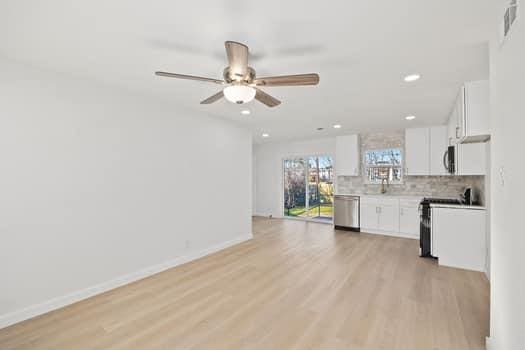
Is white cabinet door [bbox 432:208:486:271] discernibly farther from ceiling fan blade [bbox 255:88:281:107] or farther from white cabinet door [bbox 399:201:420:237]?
ceiling fan blade [bbox 255:88:281:107]

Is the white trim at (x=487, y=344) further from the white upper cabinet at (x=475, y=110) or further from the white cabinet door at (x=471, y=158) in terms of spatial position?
the white cabinet door at (x=471, y=158)

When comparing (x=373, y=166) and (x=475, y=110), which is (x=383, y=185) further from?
(x=475, y=110)

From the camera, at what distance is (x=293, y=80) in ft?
6.72

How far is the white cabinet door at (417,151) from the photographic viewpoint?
5.36 metres

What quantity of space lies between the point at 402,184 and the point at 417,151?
3.00 ft

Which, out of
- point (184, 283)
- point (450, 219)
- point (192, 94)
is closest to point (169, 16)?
point (192, 94)

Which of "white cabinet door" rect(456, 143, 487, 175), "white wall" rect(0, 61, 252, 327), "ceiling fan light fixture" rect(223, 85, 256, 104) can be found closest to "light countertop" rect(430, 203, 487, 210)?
"white cabinet door" rect(456, 143, 487, 175)

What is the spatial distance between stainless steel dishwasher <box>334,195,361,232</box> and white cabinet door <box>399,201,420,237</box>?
94 centimetres

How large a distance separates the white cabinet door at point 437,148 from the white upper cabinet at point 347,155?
5.26ft

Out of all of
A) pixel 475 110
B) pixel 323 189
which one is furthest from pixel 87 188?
pixel 323 189

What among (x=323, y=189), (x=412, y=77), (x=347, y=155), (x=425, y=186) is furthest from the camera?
(x=323, y=189)

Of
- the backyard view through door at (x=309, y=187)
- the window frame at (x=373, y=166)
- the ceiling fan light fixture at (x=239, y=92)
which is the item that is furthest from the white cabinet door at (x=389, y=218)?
the ceiling fan light fixture at (x=239, y=92)

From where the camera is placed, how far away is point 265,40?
6.56 feet

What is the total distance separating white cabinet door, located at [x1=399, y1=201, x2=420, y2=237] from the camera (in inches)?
207
